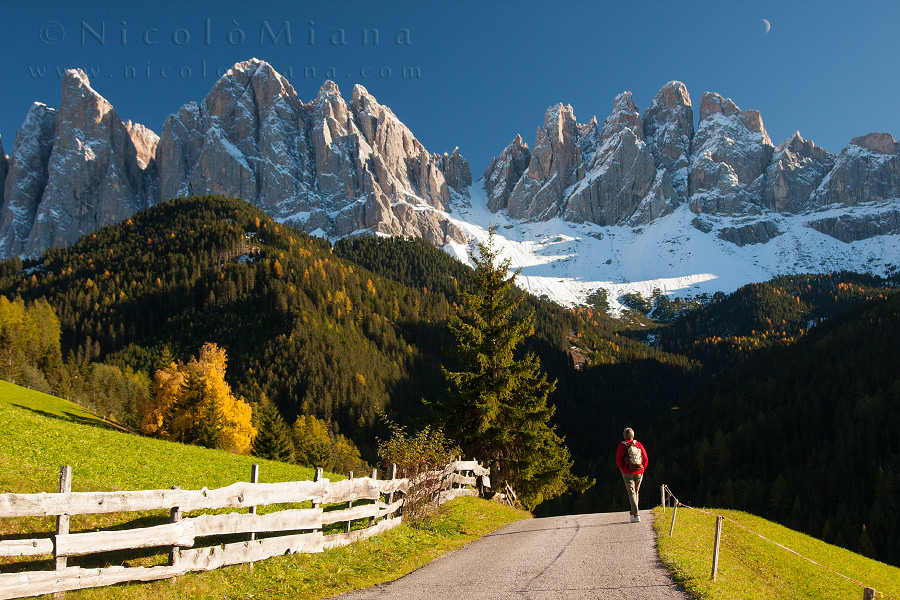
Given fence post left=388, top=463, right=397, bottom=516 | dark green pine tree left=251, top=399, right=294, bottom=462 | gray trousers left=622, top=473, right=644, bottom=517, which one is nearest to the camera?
fence post left=388, top=463, right=397, bottom=516

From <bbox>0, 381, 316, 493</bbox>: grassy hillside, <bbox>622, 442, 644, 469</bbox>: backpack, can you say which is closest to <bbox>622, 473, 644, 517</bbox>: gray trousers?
<bbox>622, 442, 644, 469</bbox>: backpack

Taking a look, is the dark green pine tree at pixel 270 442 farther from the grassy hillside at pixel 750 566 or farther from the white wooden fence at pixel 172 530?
the white wooden fence at pixel 172 530

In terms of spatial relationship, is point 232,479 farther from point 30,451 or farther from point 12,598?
point 12,598

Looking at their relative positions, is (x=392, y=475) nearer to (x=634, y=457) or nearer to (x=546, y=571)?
(x=546, y=571)

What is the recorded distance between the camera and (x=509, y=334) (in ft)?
91.4

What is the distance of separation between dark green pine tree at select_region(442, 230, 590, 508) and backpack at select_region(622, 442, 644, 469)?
919 cm

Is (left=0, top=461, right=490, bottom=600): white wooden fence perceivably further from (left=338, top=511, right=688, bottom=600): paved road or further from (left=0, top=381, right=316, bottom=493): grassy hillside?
(left=0, top=381, right=316, bottom=493): grassy hillside

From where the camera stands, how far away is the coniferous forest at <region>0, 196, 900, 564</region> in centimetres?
9531

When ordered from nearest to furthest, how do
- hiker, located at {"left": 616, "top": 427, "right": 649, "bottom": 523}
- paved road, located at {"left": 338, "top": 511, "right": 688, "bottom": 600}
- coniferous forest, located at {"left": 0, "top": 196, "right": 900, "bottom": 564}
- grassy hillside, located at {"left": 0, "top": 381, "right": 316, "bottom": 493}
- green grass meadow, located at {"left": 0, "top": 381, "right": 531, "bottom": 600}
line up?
green grass meadow, located at {"left": 0, "top": 381, "right": 531, "bottom": 600}
paved road, located at {"left": 338, "top": 511, "right": 688, "bottom": 600}
grassy hillside, located at {"left": 0, "top": 381, "right": 316, "bottom": 493}
hiker, located at {"left": 616, "top": 427, "right": 649, "bottom": 523}
coniferous forest, located at {"left": 0, "top": 196, "right": 900, "bottom": 564}

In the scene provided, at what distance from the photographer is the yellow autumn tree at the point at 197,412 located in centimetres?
4872

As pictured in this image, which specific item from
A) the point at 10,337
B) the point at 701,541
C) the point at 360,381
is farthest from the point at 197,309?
the point at 701,541

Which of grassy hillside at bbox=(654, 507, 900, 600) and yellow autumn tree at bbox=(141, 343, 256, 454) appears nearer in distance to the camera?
grassy hillside at bbox=(654, 507, 900, 600)

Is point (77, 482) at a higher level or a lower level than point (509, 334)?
lower

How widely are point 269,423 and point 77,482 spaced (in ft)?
170
